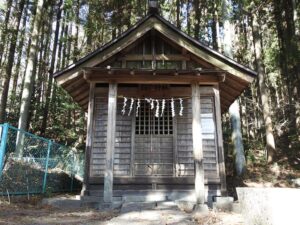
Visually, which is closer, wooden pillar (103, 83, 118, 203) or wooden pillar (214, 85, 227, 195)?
wooden pillar (103, 83, 118, 203)

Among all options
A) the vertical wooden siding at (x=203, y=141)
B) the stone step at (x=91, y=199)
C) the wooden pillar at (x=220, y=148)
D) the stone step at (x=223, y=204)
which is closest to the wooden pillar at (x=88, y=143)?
the stone step at (x=91, y=199)

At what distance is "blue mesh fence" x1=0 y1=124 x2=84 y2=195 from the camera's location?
8.27 meters

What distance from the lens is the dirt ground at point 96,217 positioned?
6.45 m

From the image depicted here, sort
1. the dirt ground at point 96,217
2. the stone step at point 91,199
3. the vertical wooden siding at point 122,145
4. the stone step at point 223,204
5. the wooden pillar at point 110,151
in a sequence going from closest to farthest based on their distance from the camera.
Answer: the dirt ground at point 96,217
the wooden pillar at point 110,151
the stone step at point 223,204
the stone step at point 91,199
the vertical wooden siding at point 122,145

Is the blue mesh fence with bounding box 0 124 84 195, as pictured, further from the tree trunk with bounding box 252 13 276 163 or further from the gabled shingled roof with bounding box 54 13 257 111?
the tree trunk with bounding box 252 13 276 163

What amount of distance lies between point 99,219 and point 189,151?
4544 mm

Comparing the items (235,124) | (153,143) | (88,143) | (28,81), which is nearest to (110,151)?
(88,143)

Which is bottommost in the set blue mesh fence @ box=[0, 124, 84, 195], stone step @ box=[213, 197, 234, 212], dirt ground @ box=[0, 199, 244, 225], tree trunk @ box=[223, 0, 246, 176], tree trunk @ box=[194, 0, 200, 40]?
dirt ground @ box=[0, 199, 244, 225]

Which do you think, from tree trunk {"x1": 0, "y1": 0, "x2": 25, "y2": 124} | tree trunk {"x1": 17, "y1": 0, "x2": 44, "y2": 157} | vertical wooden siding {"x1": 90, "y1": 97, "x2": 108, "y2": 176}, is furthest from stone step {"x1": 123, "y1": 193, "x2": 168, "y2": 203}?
tree trunk {"x1": 0, "y1": 0, "x2": 25, "y2": 124}

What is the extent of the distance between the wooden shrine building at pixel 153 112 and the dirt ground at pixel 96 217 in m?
1.97

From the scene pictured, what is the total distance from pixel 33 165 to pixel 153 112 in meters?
4.63

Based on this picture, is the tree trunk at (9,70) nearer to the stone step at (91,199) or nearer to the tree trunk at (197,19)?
the stone step at (91,199)

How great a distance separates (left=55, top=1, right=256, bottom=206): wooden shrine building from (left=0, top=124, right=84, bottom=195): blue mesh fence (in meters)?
1.76

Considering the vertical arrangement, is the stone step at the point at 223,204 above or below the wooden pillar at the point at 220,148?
below
